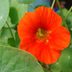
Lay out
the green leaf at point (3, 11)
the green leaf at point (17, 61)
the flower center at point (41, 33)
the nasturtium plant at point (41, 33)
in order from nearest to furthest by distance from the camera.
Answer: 1. the green leaf at point (17, 61)
2. the green leaf at point (3, 11)
3. the nasturtium plant at point (41, 33)
4. the flower center at point (41, 33)

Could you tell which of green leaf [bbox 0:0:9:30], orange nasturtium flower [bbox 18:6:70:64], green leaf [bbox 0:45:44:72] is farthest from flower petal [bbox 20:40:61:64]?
green leaf [bbox 0:45:44:72]

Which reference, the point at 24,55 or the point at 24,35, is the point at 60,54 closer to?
the point at 24,35

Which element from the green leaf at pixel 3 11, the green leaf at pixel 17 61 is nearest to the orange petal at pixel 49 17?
the green leaf at pixel 3 11

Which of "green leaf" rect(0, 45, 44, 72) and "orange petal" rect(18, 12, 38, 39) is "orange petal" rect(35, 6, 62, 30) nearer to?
"orange petal" rect(18, 12, 38, 39)

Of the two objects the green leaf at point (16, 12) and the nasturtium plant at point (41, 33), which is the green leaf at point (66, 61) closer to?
the nasturtium plant at point (41, 33)

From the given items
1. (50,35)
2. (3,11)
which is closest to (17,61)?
(3,11)
